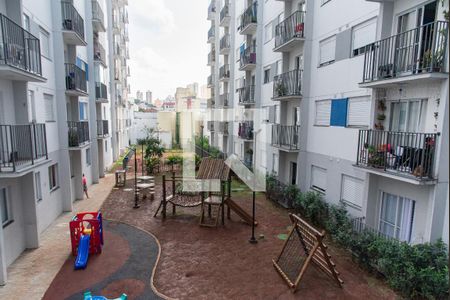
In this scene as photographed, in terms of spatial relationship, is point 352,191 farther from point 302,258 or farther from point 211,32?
point 211,32

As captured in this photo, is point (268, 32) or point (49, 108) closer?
point (49, 108)

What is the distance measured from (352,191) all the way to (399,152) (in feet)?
10.2

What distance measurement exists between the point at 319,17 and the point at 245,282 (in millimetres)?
11334

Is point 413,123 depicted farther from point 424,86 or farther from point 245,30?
point 245,30

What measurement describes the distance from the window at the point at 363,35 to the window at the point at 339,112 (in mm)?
1857

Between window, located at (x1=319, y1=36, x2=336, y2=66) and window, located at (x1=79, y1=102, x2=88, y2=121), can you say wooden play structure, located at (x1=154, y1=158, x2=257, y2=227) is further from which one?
window, located at (x1=79, y1=102, x2=88, y2=121)

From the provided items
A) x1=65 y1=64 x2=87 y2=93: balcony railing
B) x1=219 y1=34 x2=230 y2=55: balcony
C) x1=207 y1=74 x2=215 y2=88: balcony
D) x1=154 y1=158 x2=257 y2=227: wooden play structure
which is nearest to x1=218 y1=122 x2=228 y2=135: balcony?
x1=207 y1=74 x2=215 y2=88: balcony

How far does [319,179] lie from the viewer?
12523mm

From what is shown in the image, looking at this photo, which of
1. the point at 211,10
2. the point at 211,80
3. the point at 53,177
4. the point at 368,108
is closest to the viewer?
the point at 368,108

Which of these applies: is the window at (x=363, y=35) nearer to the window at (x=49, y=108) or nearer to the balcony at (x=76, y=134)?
the window at (x=49, y=108)

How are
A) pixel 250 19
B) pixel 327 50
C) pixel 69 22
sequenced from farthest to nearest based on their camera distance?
pixel 250 19 → pixel 69 22 → pixel 327 50

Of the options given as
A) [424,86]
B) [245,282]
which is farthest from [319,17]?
[245,282]

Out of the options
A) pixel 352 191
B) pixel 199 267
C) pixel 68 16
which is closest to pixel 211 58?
pixel 68 16

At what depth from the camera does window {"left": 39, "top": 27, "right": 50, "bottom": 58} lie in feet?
36.0
